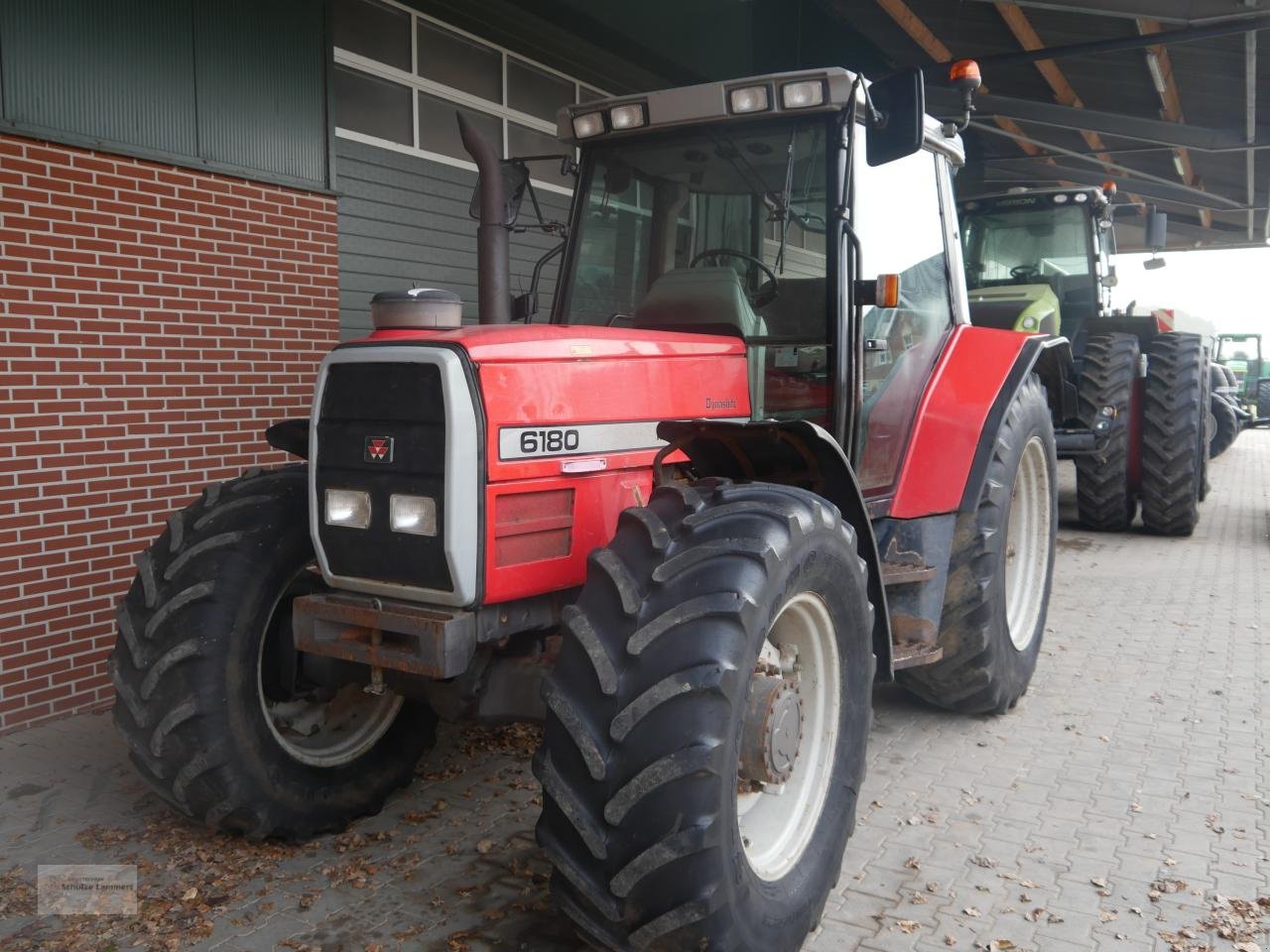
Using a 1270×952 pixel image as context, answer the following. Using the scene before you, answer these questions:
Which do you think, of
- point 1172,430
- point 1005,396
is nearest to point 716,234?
point 1005,396

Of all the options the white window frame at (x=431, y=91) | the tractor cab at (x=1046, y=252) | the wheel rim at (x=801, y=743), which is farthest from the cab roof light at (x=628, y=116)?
the tractor cab at (x=1046, y=252)

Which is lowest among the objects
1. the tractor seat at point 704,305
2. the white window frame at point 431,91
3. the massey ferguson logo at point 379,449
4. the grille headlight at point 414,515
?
the grille headlight at point 414,515

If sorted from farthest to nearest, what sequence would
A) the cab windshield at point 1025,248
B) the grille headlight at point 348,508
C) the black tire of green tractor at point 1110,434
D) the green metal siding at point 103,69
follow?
1. the cab windshield at point 1025,248
2. the black tire of green tractor at point 1110,434
3. the green metal siding at point 103,69
4. the grille headlight at point 348,508

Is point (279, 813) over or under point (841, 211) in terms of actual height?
under

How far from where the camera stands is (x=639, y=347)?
3150 mm

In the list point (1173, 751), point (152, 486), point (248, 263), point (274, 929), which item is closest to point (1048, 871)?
point (1173, 751)

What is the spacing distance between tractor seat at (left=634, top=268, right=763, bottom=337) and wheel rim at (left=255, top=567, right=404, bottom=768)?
1.47 meters

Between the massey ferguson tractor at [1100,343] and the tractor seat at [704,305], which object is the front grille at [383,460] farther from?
the massey ferguson tractor at [1100,343]

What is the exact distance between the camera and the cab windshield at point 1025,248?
916 centimetres

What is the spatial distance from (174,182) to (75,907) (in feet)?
11.1

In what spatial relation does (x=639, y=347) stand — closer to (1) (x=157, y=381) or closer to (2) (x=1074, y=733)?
(2) (x=1074, y=733)

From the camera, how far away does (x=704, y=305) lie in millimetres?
3615

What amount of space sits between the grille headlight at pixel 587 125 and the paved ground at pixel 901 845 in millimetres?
2388

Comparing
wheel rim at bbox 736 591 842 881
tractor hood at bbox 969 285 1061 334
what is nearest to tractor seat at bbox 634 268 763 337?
wheel rim at bbox 736 591 842 881
